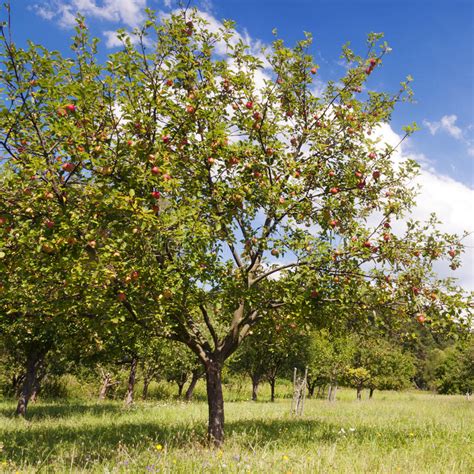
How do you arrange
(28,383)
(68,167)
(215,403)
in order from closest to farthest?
1. (68,167)
2. (215,403)
3. (28,383)

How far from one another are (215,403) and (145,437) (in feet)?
5.58

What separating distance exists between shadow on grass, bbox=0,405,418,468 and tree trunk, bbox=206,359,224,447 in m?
0.39

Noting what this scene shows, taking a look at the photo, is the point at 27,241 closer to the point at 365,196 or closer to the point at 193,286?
the point at 193,286

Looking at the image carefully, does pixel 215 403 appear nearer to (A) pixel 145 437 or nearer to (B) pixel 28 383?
(A) pixel 145 437

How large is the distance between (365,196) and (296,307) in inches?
121

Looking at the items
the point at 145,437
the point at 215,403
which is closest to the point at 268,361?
the point at 215,403

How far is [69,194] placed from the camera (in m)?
6.11

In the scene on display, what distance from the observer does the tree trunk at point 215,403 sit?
888 cm

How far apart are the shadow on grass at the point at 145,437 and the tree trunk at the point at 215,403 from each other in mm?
393

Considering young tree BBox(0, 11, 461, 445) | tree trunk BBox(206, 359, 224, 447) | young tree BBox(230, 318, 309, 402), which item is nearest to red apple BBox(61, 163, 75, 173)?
young tree BBox(0, 11, 461, 445)

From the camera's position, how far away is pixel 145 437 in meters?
8.51

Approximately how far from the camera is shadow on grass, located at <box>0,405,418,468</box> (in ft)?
27.2

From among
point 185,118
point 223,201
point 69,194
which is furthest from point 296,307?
point 69,194

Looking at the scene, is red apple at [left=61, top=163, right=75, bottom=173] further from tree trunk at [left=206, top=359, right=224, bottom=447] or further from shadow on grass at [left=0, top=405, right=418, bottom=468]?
tree trunk at [left=206, top=359, right=224, bottom=447]
